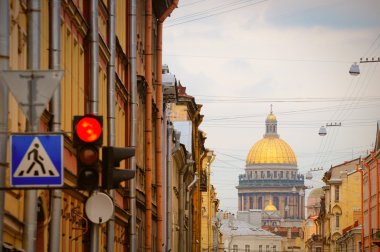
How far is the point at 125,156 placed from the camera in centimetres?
1127

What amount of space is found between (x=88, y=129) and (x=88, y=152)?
0.18m

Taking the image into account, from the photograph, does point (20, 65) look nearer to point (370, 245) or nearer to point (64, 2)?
point (64, 2)

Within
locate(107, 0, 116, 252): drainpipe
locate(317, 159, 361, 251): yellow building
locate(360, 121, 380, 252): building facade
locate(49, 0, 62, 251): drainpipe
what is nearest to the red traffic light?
locate(49, 0, 62, 251): drainpipe

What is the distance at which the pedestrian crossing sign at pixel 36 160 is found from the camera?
33.0 feet

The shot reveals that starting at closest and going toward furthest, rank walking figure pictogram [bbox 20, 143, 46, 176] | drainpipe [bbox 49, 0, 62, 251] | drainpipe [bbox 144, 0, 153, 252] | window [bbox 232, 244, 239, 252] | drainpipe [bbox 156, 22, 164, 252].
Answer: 1. walking figure pictogram [bbox 20, 143, 46, 176]
2. drainpipe [bbox 49, 0, 62, 251]
3. drainpipe [bbox 144, 0, 153, 252]
4. drainpipe [bbox 156, 22, 164, 252]
5. window [bbox 232, 244, 239, 252]

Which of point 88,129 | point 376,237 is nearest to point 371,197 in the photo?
point 376,237

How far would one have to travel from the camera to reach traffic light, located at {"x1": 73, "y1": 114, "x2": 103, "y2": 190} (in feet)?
33.0

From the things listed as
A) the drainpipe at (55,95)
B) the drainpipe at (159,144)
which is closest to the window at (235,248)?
the drainpipe at (159,144)

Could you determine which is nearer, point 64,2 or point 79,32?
point 64,2

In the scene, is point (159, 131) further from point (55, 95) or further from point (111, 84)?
point (55, 95)

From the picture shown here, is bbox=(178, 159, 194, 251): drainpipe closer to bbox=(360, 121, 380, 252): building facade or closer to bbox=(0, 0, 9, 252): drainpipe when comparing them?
bbox=(360, 121, 380, 252): building facade

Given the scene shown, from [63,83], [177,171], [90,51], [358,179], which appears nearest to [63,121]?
[63,83]

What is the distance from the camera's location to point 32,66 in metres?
12.5

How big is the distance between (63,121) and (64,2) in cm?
141
